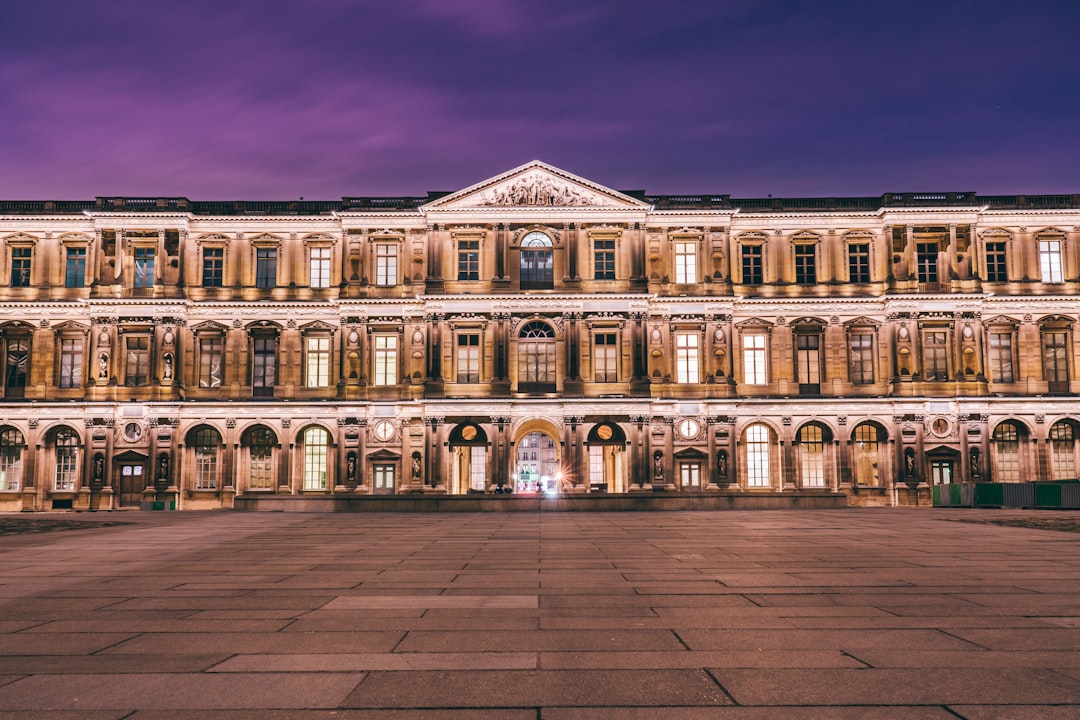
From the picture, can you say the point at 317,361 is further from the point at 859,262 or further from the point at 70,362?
the point at 859,262

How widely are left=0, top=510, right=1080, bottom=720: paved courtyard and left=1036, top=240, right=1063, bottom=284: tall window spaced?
1348 inches

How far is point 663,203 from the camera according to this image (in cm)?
5009

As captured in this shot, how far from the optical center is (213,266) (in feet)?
167

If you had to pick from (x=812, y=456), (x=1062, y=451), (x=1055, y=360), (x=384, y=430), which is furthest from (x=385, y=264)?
(x=1062, y=451)

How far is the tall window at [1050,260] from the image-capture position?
50094mm

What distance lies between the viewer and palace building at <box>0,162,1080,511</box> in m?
48.2

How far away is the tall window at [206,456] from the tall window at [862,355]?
114ft

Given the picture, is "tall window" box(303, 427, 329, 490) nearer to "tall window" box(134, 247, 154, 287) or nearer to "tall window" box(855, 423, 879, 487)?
"tall window" box(134, 247, 154, 287)

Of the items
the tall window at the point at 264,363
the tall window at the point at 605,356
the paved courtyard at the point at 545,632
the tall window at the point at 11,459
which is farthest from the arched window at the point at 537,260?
the paved courtyard at the point at 545,632

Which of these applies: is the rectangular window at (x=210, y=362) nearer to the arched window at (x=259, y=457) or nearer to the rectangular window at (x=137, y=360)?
the rectangular window at (x=137, y=360)

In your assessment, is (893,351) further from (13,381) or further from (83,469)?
(13,381)

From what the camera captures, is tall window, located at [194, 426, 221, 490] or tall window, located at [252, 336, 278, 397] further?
tall window, located at [252, 336, 278, 397]

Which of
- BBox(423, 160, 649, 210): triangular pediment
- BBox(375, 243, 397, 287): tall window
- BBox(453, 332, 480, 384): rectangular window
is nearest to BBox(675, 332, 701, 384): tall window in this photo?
BBox(423, 160, 649, 210): triangular pediment

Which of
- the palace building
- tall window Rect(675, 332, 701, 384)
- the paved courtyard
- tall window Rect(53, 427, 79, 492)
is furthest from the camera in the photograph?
tall window Rect(675, 332, 701, 384)
